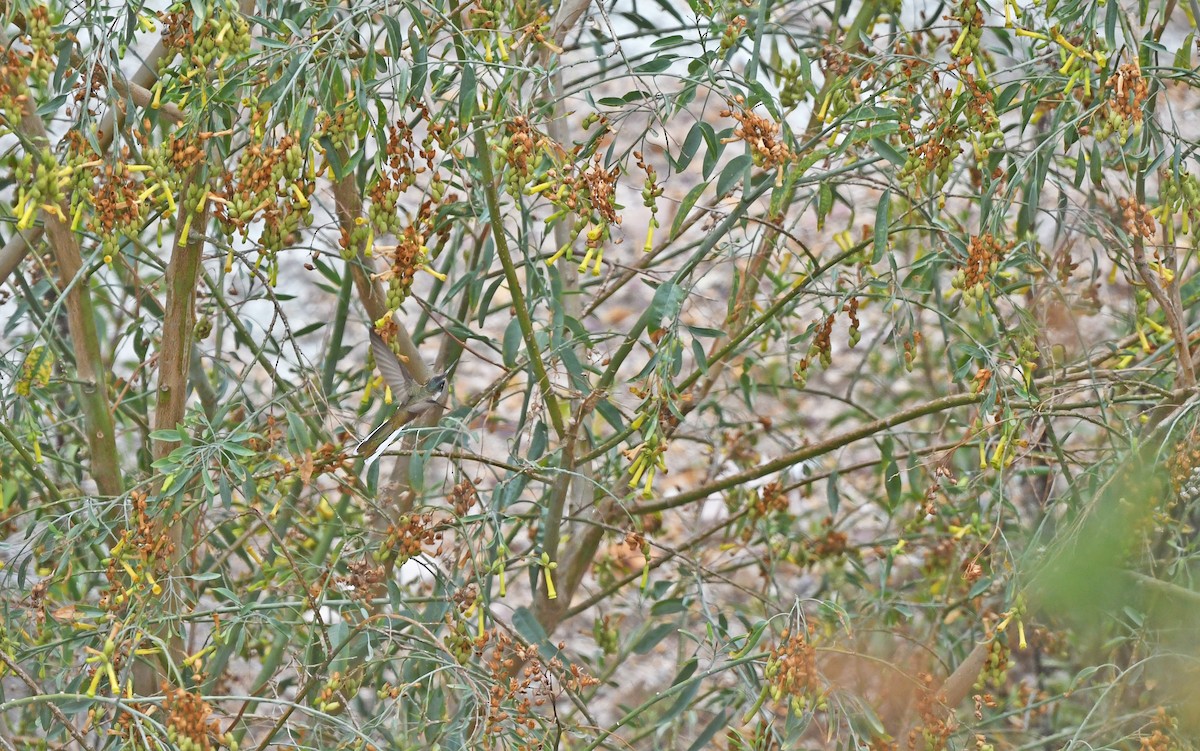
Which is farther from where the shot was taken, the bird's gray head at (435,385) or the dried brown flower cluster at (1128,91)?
the bird's gray head at (435,385)

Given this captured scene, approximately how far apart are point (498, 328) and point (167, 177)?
328 cm

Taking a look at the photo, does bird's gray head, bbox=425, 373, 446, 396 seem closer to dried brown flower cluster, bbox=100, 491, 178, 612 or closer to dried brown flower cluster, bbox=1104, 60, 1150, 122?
dried brown flower cluster, bbox=100, 491, 178, 612

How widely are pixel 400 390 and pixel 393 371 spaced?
44 mm

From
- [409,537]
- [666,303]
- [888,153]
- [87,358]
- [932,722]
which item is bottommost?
[932,722]

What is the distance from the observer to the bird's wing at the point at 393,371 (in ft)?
6.64

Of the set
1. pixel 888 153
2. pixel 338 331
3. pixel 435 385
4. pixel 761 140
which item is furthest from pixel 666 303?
pixel 338 331

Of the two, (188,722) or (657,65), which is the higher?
(657,65)

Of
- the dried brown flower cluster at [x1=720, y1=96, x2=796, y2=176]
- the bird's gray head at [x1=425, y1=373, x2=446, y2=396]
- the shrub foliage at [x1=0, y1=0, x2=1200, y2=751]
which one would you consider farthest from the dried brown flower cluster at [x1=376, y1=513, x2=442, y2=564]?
the dried brown flower cluster at [x1=720, y1=96, x2=796, y2=176]

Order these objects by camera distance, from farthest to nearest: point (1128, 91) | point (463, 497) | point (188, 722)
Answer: point (463, 497)
point (1128, 91)
point (188, 722)

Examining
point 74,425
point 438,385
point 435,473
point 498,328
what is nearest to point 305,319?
point 498,328

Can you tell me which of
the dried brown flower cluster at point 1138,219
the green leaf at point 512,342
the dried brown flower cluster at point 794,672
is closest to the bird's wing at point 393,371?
the green leaf at point 512,342

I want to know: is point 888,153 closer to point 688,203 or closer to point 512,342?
point 688,203

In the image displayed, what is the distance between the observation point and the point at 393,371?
2061mm

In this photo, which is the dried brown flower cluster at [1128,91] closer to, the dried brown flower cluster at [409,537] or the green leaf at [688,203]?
the green leaf at [688,203]
